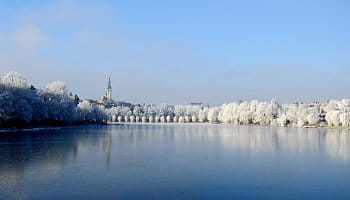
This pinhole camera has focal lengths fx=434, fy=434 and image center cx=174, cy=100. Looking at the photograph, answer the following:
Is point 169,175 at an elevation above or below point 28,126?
below

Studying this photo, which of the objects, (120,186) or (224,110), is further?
(224,110)

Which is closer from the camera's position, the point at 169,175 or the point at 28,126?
the point at 169,175

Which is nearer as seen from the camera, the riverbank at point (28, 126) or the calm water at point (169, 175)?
the calm water at point (169, 175)

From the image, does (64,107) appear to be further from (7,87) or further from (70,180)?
(70,180)

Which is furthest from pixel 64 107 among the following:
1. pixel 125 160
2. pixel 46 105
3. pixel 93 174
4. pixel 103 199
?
pixel 103 199

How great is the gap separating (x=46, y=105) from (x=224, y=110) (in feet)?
280

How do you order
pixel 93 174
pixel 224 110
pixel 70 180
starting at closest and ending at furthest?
pixel 70 180
pixel 93 174
pixel 224 110

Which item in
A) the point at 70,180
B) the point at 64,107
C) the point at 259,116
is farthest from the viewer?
the point at 259,116

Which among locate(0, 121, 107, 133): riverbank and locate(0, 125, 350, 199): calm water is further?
locate(0, 121, 107, 133): riverbank

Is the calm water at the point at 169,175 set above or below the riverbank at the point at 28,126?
below

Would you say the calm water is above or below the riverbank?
below

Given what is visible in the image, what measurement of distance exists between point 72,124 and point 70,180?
80338 millimetres

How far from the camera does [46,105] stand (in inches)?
2987

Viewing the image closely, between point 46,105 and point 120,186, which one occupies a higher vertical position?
point 46,105
